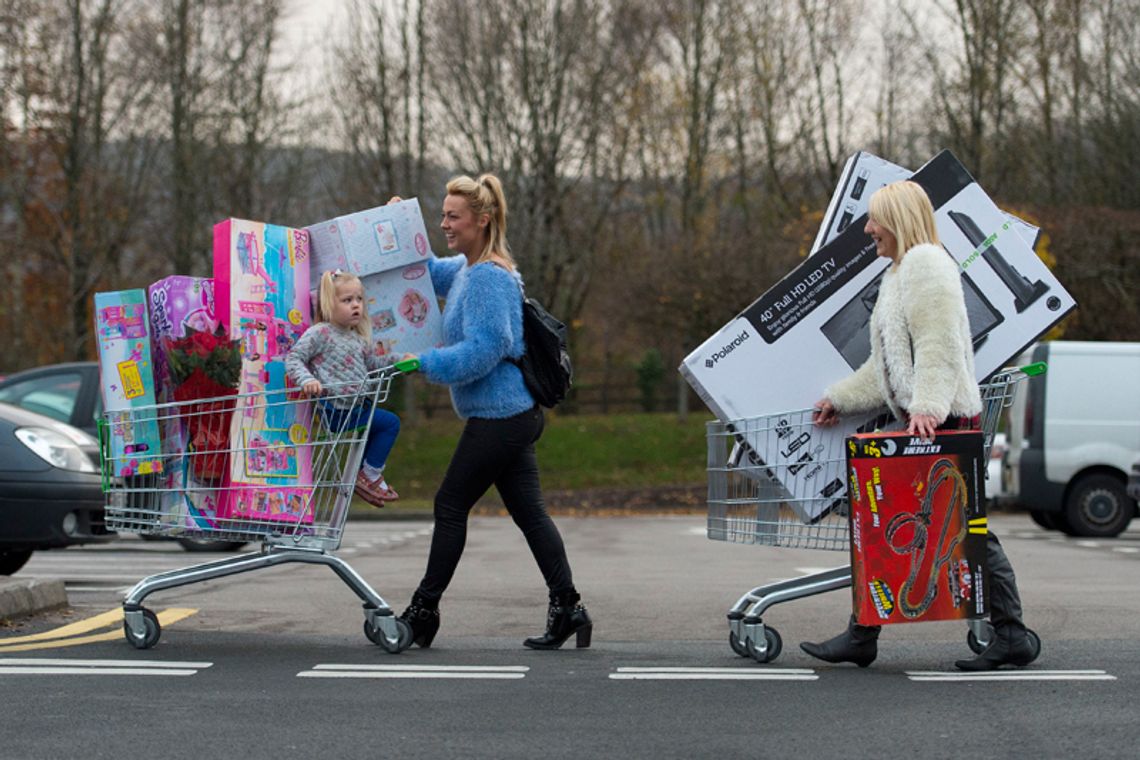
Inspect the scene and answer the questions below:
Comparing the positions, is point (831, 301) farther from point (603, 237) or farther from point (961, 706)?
point (603, 237)

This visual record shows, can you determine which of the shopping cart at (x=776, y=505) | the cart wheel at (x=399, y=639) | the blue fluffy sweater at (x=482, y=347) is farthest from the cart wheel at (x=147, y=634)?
the shopping cart at (x=776, y=505)

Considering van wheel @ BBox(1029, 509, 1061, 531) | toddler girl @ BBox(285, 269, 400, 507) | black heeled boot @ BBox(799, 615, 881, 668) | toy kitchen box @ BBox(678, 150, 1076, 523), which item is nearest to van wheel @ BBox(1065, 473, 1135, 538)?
van wheel @ BBox(1029, 509, 1061, 531)

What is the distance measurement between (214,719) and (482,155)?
2838 centimetres

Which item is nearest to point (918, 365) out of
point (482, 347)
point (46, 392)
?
point (482, 347)

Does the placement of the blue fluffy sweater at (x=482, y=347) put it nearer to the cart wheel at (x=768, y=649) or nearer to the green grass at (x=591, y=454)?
the cart wheel at (x=768, y=649)

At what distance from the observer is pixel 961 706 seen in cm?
525

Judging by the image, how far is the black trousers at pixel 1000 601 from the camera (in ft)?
19.9

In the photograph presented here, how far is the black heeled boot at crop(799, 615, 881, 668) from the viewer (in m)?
6.09

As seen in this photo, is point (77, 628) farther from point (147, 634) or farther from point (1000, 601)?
point (1000, 601)

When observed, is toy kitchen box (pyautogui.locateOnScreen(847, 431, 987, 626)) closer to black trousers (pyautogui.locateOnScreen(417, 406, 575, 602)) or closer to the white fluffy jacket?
the white fluffy jacket

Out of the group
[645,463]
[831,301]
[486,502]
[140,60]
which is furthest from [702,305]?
[831,301]

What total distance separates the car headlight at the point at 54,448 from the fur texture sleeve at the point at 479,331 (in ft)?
13.9

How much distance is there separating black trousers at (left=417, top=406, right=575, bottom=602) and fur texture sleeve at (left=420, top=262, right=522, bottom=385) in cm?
28

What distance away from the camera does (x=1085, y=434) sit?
16.7 meters
